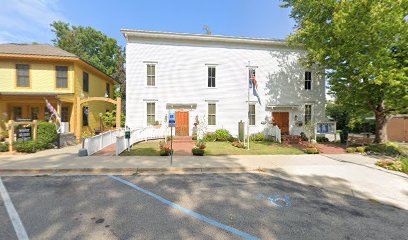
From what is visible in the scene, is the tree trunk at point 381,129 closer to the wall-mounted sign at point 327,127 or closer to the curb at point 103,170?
the wall-mounted sign at point 327,127

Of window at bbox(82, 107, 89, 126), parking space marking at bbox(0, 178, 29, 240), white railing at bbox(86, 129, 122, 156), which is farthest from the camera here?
window at bbox(82, 107, 89, 126)

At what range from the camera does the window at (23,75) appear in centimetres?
1433

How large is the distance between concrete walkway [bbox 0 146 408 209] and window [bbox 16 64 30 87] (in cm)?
823

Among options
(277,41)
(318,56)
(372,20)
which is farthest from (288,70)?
(372,20)

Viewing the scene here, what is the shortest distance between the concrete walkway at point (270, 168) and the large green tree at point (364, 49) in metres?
4.60

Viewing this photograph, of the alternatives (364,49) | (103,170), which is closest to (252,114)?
(364,49)

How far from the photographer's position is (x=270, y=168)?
7.64m

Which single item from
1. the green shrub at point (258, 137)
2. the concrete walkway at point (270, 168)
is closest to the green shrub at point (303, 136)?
the green shrub at point (258, 137)

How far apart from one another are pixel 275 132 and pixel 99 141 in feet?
40.8

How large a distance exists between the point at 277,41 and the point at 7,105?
22.4 m

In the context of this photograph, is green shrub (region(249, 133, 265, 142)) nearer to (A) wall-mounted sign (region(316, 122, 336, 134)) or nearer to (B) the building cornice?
(A) wall-mounted sign (region(316, 122, 336, 134))

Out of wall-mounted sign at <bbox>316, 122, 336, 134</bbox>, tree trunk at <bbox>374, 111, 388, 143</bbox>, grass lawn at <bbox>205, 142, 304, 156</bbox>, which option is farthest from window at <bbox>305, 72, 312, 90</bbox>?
grass lawn at <bbox>205, 142, 304, 156</bbox>

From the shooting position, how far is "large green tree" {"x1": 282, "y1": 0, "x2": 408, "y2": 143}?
394 inches

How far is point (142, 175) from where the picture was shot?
22.3 ft
